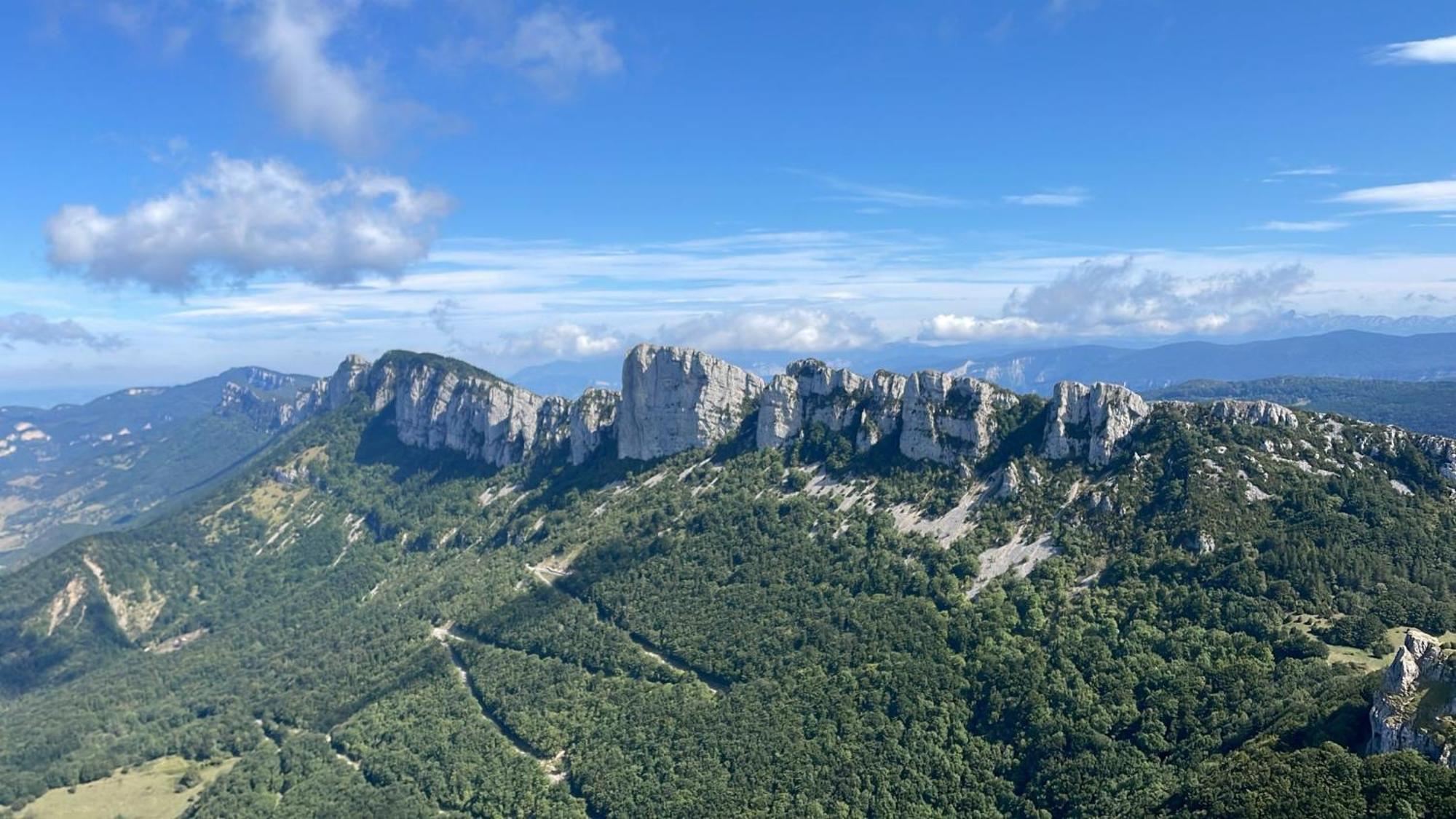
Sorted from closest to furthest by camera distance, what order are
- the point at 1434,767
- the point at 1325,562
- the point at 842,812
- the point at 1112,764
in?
1. the point at 1434,767
2. the point at 1112,764
3. the point at 842,812
4. the point at 1325,562

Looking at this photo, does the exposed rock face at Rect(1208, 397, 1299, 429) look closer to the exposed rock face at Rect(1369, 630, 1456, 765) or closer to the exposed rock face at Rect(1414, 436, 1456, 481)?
the exposed rock face at Rect(1414, 436, 1456, 481)

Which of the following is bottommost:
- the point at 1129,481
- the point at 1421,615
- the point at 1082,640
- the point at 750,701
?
the point at 750,701

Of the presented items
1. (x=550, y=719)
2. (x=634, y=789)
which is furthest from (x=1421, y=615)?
(x=550, y=719)

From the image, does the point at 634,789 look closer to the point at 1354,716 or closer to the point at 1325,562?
the point at 1354,716

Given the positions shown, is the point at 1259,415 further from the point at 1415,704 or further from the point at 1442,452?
the point at 1415,704

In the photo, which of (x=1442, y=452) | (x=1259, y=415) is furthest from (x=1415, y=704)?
(x=1259, y=415)

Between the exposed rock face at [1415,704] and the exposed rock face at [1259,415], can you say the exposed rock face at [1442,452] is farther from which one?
the exposed rock face at [1415,704]
